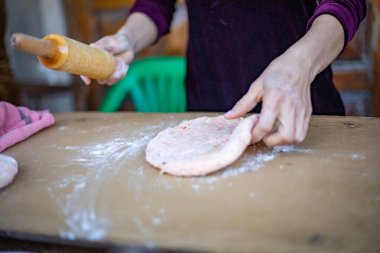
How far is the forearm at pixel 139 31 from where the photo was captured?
1.81 meters

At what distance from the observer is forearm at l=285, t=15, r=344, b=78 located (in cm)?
117

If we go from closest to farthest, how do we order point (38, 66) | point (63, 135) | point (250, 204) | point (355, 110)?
1. point (250, 204)
2. point (63, 135)
3. point (355, 110)
4. point (38, 66)

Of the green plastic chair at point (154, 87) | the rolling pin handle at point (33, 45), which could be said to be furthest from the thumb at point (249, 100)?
the green plastic chair at point (154, 87)

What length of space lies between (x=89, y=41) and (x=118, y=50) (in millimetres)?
1463

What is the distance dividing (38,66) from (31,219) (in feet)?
8.18

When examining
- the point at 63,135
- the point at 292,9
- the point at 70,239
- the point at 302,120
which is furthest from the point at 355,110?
the point at 70,239

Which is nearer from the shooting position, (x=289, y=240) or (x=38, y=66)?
(x=289, y=240)

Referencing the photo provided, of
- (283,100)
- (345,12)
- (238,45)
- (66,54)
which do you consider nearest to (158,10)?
(238,45)

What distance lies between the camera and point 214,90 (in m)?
1.76

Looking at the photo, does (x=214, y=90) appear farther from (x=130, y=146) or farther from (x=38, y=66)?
(x=38, y=66)

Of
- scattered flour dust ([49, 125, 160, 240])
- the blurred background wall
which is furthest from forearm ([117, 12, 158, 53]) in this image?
the blurred background wall

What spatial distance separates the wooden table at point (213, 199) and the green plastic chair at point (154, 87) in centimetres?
140

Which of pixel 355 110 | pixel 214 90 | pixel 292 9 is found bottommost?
pixel 355 110

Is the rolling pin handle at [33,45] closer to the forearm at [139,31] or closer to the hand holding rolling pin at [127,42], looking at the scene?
the hand holding rolling pin at [127,42]
